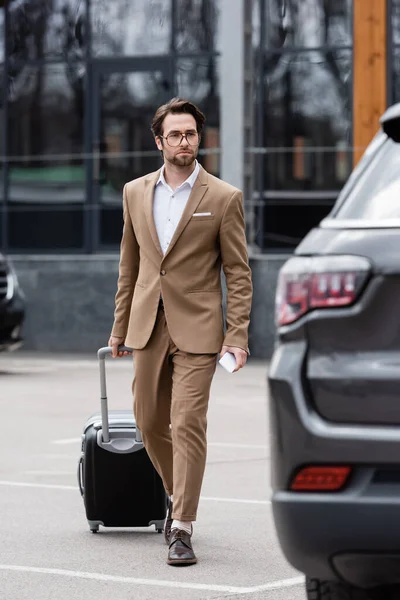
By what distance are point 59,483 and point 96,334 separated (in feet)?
45.3

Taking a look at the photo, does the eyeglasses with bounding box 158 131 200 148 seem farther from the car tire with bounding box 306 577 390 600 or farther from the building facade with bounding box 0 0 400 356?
the building facade with bounding box 0 0 400 356

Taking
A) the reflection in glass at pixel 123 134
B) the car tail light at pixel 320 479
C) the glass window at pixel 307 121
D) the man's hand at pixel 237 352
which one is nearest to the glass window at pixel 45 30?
the reflection in glass at pixel 123 134

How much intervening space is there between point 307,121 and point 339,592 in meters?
17.7

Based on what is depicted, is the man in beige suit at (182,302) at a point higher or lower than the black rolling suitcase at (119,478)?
higher

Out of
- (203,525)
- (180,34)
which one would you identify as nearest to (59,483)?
(203,525)

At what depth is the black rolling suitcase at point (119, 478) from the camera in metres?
6.89

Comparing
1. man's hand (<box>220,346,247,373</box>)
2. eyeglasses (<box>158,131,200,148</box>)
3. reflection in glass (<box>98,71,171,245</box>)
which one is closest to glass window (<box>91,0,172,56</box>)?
reflection in glass (<box>98,71,171,245</box>)

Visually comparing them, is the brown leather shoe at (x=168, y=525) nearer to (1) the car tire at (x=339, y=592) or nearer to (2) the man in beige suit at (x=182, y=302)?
(2) the man in beige suit at (x=182, y=302)

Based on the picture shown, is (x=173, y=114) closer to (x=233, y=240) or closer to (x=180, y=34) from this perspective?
(x=233, y=240)

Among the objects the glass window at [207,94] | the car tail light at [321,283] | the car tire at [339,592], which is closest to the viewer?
the car tail light at [321,283]

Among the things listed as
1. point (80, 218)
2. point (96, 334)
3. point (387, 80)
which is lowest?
point (96, 334)

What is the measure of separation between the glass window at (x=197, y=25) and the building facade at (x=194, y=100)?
2cm

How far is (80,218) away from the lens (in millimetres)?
23625

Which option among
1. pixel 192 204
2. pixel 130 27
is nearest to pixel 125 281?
pixel 192 204
